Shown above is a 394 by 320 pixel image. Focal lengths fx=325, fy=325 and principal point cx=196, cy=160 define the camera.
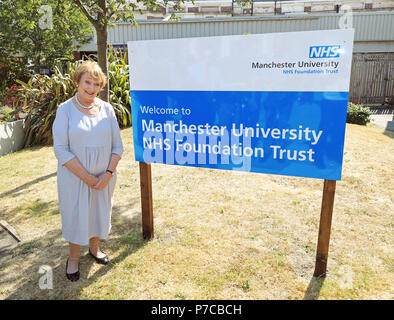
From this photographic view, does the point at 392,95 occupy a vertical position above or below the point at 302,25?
below

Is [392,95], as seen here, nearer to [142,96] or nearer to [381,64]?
[381,64]

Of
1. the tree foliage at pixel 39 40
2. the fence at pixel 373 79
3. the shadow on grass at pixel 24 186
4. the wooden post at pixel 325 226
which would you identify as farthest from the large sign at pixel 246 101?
the fence at pixel 373 79

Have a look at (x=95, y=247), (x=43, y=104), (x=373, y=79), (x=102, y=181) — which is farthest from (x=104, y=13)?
(x=373, y=79)

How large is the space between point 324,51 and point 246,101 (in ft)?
2.13

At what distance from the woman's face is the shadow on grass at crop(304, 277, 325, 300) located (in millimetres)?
2259

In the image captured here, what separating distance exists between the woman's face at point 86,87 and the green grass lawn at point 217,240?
148cm

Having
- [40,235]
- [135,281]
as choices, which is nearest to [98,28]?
[40,235]

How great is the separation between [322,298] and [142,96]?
221 cm

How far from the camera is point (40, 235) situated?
344 centimetres

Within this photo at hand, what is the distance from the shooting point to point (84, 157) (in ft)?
8.15

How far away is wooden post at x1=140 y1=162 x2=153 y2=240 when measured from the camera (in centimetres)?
312

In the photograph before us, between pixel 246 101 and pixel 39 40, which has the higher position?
pixel 39 40

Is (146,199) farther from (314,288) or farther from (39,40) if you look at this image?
(39,40)

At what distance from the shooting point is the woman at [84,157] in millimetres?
2420
